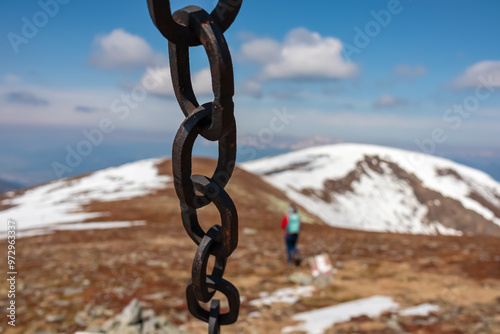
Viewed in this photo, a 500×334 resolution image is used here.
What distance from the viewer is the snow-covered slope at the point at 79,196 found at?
2561 cm

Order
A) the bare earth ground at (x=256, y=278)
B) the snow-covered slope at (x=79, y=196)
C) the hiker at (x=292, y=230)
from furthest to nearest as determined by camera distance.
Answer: the snow-covered slope at (x=79, y=196), the hiker at (x=292, y=230), the bare earth ground at (x=256, y=278)

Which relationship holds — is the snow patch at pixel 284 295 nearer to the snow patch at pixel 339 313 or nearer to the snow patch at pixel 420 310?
the snow patch at pixel 339 313

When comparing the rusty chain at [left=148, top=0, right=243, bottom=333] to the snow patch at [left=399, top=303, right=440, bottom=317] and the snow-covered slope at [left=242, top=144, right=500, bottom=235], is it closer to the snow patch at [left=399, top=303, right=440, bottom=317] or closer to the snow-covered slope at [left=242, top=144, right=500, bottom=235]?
the snow patch at [left=399, top=303, right=440, bottom=317]

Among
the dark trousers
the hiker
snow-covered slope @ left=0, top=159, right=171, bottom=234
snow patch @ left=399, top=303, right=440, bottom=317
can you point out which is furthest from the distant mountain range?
snow patch @ left=399, top=303, right=440, bottom=317

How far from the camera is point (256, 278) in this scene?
11.1m

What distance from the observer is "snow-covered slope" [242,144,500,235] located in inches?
2180

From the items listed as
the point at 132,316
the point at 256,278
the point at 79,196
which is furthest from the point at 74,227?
the point at 132,316

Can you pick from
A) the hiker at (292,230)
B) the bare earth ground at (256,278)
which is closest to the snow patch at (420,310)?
the bare earth ground at (256,278)

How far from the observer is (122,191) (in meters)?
35.3

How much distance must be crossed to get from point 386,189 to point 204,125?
73.6m

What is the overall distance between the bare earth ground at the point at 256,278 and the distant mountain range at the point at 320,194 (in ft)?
24.8

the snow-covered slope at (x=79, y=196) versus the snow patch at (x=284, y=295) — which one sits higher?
the snow-covered slope at (x=79, y=196)

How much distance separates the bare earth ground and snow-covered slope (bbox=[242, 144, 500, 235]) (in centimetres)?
3150

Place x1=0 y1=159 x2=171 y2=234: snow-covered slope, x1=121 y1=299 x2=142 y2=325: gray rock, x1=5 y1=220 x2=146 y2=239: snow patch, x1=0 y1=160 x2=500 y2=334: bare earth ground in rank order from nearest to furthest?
x1=121 y1=299 x2=142 y2=325: gray rock, x1=0 y1=160 x2=500 y2=334: bare earth ground, x1=5 y1=220 x2=146 y2=239: snow patch, x1=0 y1=159 x2=171 y2=234: snow-covered slope
